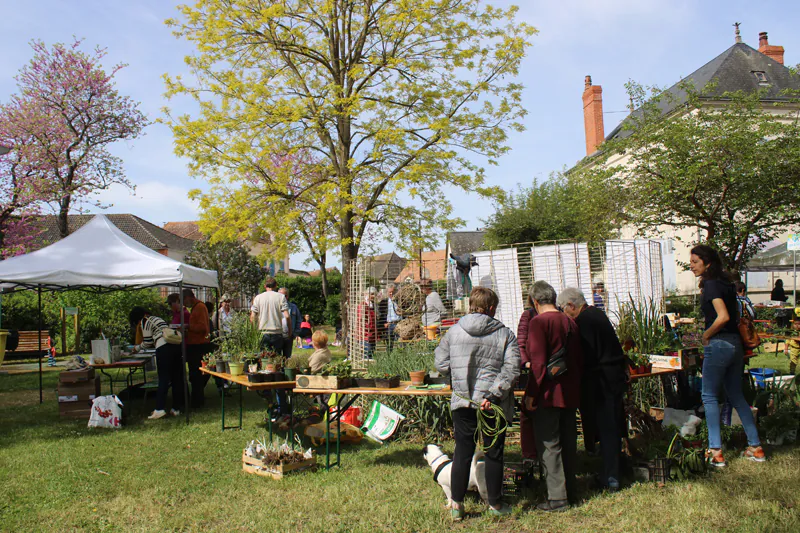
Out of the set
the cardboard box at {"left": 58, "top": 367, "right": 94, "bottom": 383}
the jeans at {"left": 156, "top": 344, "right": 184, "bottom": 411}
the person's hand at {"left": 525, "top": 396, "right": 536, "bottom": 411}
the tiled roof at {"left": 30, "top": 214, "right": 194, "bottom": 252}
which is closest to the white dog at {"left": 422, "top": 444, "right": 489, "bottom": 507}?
the person's hand at {"left": 525, "top": 396, "right": 536, "bottom": 411}

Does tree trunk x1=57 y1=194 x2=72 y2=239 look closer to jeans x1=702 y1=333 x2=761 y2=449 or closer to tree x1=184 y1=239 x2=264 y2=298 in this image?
tree x1=184 y1=239 x2=264 y2=298

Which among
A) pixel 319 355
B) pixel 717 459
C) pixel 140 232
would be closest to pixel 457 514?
pixel 717 459

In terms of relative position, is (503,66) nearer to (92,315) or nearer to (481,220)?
(92,315)

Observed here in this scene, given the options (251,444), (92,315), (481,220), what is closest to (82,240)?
(251,444)

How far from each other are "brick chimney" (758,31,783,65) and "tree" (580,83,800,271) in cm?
1764

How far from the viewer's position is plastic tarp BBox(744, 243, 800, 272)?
21933 millimetres

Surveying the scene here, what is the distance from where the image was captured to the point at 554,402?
393 centimetres

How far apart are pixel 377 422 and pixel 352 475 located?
1.24 metres

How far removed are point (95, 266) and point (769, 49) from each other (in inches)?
1279

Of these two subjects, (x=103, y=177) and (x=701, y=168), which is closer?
(x=701, y=168)

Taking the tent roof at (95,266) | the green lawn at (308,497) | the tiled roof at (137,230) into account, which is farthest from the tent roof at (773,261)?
the tiled roof at (137,230)

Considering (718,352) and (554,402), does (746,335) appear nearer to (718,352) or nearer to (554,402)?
(718,352)

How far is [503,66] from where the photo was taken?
455 inches

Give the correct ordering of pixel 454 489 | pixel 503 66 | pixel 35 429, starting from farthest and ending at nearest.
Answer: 1. pixel 503 66
2. pixel 35 429
3. pixel 454 489
